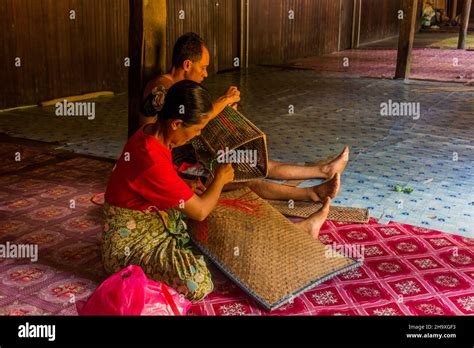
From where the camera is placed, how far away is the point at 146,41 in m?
4.10

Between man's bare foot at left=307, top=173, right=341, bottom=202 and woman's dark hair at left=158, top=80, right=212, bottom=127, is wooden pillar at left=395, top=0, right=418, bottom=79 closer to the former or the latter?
man's bare foot at left=307, top=173, right=341, bottom=202

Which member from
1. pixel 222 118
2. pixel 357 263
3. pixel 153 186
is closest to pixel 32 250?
pixel 153 186

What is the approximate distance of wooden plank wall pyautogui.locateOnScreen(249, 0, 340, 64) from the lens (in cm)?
1090

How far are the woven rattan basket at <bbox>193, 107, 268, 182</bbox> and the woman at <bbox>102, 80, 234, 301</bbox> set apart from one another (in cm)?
58

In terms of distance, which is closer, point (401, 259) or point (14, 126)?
point (401, 259)

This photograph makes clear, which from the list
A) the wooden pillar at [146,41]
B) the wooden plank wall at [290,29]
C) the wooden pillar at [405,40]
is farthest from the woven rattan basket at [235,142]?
the wooden plank wall at [290,29]

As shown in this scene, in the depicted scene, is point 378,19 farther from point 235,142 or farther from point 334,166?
point 235,142

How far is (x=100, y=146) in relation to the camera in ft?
17.5

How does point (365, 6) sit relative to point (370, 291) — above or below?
above

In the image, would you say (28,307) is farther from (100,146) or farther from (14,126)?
(14,126)

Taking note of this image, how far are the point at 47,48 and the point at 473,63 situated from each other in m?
8.10

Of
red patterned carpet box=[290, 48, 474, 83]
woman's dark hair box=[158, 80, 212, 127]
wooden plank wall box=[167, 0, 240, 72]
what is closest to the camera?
woman's dark hair box=[158, 80, 212, 127]

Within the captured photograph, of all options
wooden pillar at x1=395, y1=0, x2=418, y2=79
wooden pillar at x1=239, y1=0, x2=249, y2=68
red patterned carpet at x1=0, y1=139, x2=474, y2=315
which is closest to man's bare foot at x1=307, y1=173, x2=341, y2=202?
red patterned carpet at x1=0, y1=139, x2=474, y2=315

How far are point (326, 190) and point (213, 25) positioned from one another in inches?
266
